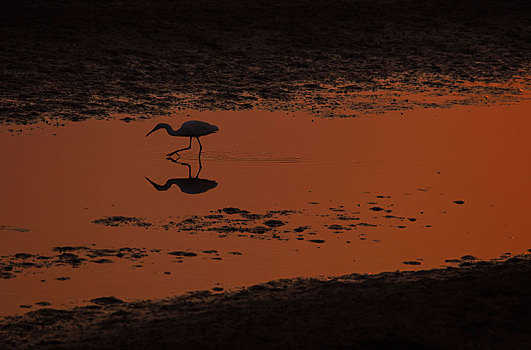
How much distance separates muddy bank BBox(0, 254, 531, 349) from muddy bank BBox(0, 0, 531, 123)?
620 cm

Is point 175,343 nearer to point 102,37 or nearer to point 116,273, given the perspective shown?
point 116,273

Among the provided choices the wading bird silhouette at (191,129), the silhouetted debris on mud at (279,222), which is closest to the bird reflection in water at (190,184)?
the silhouetted debris on mud at (279,222)

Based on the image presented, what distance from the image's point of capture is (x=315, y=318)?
20.7 feet

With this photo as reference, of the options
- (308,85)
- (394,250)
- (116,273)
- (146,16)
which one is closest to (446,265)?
(394,250)

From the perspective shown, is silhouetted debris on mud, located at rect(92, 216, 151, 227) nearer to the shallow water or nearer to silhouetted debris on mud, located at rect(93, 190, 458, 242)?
silhouetted debris on mud, located at rect(93, 190, 458, 242)

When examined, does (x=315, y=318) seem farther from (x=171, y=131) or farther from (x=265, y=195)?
(x=171, y=131)

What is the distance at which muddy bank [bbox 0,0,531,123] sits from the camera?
1377 cm

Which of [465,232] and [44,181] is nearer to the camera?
[465,232]

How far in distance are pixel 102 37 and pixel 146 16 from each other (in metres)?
1.77

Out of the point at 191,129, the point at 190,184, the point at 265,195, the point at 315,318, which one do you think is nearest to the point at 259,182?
the point at 265,195

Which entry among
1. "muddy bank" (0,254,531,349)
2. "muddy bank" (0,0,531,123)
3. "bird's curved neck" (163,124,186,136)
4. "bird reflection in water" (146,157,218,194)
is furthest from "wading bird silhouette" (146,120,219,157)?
"muddy bank" (0,254,531,349)

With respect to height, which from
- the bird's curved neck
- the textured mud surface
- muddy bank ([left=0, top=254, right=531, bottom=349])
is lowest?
the textured mud surface

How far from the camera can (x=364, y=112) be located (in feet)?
44.1

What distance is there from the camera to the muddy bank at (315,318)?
5.95 metres
